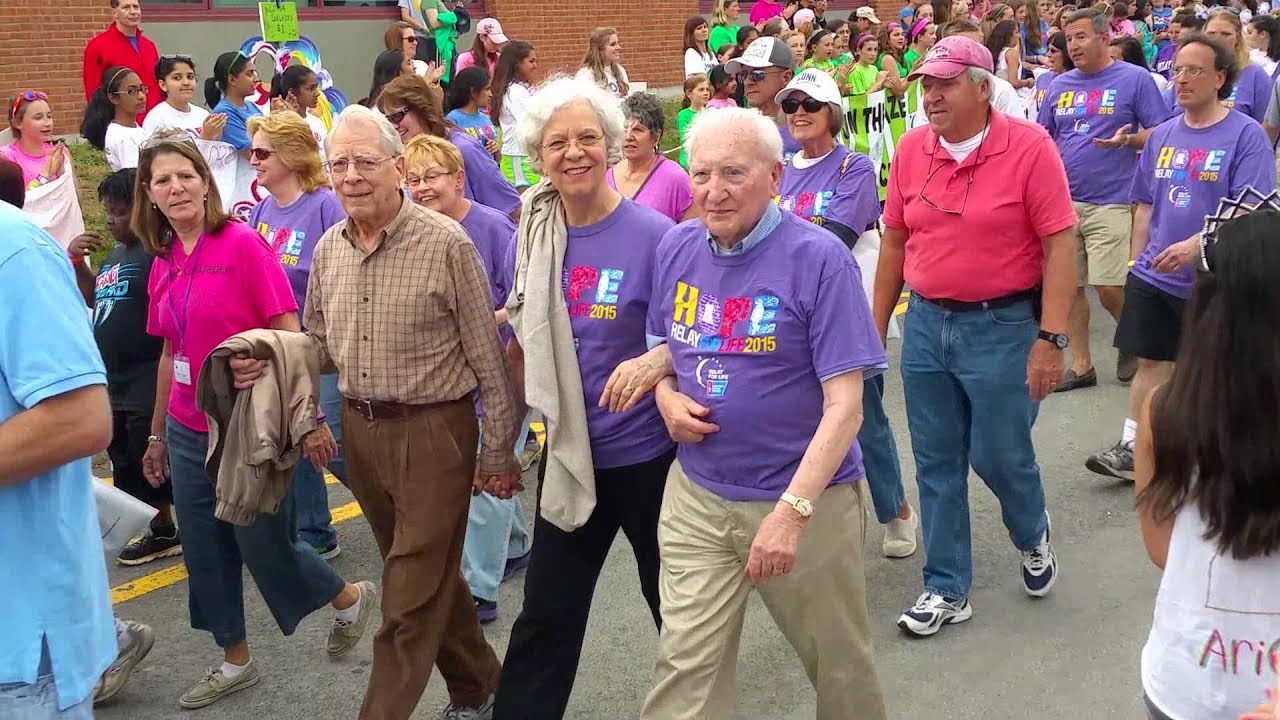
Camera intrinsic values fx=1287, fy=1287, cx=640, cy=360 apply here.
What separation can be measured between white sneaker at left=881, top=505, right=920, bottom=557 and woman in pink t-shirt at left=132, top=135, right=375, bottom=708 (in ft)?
7.80

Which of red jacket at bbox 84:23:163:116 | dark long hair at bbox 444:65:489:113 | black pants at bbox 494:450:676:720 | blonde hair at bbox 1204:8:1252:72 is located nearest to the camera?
black pants at bbox 494:450:676:720

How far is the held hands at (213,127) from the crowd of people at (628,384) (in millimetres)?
2322

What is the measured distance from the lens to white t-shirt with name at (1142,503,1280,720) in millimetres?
2389

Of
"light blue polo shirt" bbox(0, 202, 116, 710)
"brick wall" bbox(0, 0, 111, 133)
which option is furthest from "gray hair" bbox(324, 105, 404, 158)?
"brick wall" bbox(0, 0, 111, 133)

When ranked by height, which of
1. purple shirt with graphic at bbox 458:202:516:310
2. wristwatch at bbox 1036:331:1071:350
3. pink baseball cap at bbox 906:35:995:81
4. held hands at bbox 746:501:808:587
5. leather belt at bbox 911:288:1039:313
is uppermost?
pink baseball cap at bbox 906:35:995:81

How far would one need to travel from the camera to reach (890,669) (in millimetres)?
4645

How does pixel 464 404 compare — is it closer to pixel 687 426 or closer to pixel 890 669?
pixel 687 426

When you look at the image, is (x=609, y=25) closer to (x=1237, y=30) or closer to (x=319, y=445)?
(x=1237, y=30)

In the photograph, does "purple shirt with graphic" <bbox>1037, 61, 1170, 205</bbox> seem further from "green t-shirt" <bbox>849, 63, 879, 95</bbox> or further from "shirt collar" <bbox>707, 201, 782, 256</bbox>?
"shirt collar" <bbox>707, 201, 782, 256</bbox>

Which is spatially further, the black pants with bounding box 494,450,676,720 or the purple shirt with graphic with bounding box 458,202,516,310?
the purple shirt with graphic with bounding box 458,202,516,310

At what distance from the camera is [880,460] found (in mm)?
5422

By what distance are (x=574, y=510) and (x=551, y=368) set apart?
42cm

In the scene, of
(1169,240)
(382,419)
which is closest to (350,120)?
(382,419)

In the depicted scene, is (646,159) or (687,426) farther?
(646,159)
